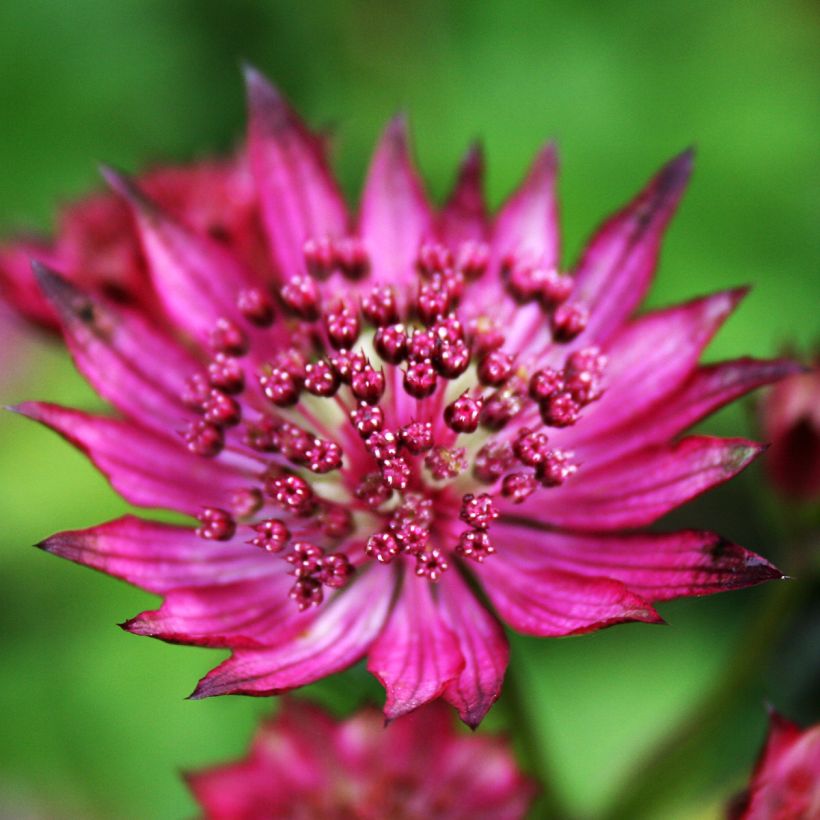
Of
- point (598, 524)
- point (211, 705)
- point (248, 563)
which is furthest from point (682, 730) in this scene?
point (211, 705)

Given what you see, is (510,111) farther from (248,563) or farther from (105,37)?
(248,563)

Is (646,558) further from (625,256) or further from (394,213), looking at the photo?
(394,213)

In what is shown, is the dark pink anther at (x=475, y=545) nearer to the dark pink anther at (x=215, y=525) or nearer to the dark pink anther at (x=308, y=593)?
the dark pink anther at (x=308, y=593)

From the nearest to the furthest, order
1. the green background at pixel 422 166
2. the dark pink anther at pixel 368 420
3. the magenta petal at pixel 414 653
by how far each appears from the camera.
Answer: the magenta petal at pixel 414 653, the dark pink anther at pixel 368 420, the green background at pixel 422 166

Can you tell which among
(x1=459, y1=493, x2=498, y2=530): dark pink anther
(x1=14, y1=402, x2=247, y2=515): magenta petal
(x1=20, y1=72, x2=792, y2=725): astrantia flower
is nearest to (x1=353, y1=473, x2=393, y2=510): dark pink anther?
(x1=20, y1=72, x2=792, y2=725): astrantia flower

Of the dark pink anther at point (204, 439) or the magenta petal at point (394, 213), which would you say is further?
the magenta petal at point (394, 213)

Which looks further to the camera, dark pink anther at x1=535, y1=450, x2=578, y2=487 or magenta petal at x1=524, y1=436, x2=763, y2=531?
dark pink anther at x1=535, y1=450, x2=578, y2=487

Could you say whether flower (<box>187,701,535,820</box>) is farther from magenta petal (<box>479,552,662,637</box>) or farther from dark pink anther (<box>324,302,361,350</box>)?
dark pink anther (<box>324,302,361,350</box>)

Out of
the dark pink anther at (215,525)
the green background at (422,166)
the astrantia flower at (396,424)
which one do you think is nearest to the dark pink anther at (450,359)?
the astrantia flower at (396,424)
